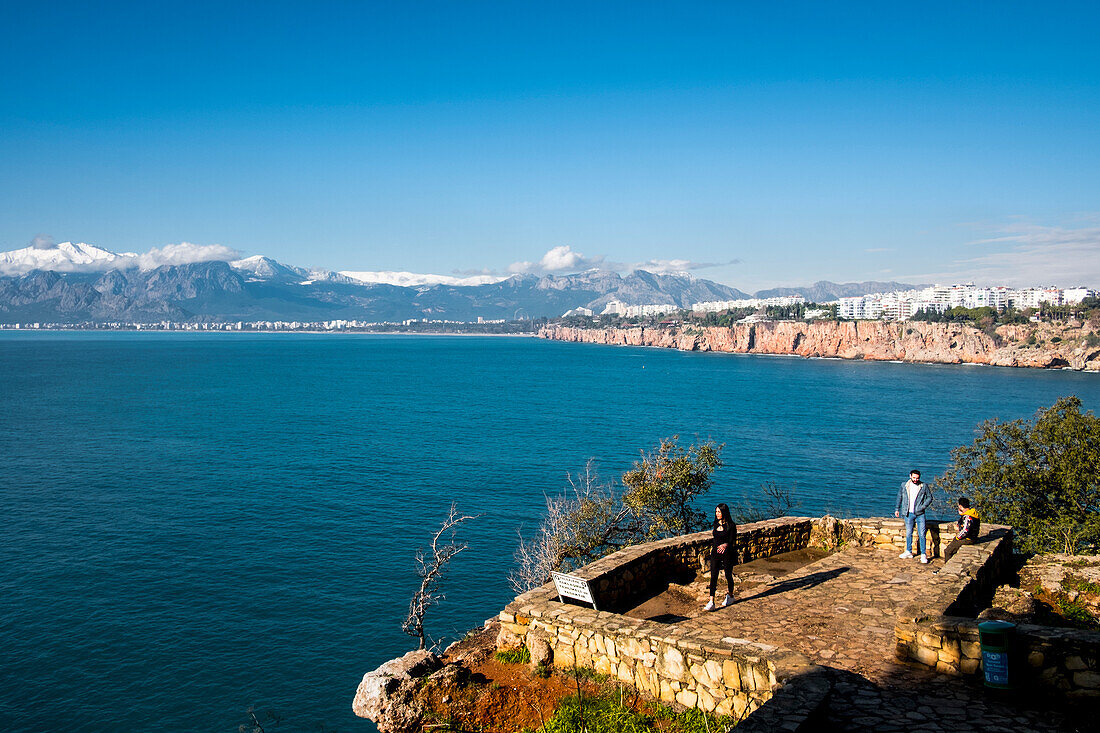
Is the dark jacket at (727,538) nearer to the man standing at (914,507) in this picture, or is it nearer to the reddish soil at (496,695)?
the reddish soil at (496,695)

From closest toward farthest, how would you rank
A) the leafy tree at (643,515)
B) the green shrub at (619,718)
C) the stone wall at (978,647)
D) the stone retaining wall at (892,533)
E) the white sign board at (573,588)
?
1. the stone wall at (978,647)
2. the green shrub at (619,718)
3. the white sign board at (573,588)
4. the stone retaining wall at (892,533)
5. the leafy tree at (643,515)

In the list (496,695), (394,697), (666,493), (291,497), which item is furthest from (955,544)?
(291,497)

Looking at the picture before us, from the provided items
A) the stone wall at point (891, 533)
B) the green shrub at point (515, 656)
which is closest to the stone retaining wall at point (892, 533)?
the stone wall at point (891, 533)

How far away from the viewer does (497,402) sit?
8138 cm

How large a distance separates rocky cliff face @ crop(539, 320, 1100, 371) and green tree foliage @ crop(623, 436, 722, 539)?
139 m

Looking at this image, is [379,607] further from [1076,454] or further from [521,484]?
[1076,454]

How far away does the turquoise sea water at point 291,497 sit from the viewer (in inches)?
770

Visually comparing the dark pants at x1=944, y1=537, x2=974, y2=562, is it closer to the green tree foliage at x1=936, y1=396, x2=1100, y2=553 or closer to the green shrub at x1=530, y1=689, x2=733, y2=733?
the green shrub at x1=530, y1=689, x2=733, y2=733

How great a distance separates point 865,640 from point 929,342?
541 ft

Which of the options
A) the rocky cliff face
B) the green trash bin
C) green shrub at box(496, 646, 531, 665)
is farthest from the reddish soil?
the rocky cliff face

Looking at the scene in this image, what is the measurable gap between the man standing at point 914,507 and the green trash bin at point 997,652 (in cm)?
540

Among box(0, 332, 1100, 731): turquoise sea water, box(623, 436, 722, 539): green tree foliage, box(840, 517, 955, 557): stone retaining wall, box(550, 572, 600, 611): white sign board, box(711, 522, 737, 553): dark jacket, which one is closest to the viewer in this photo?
box(550, 572, 600, 611): white sign board

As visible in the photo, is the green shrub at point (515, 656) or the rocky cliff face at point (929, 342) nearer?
the green shrub at point (515, 656)

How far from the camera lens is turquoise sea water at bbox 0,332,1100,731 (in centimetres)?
1955
